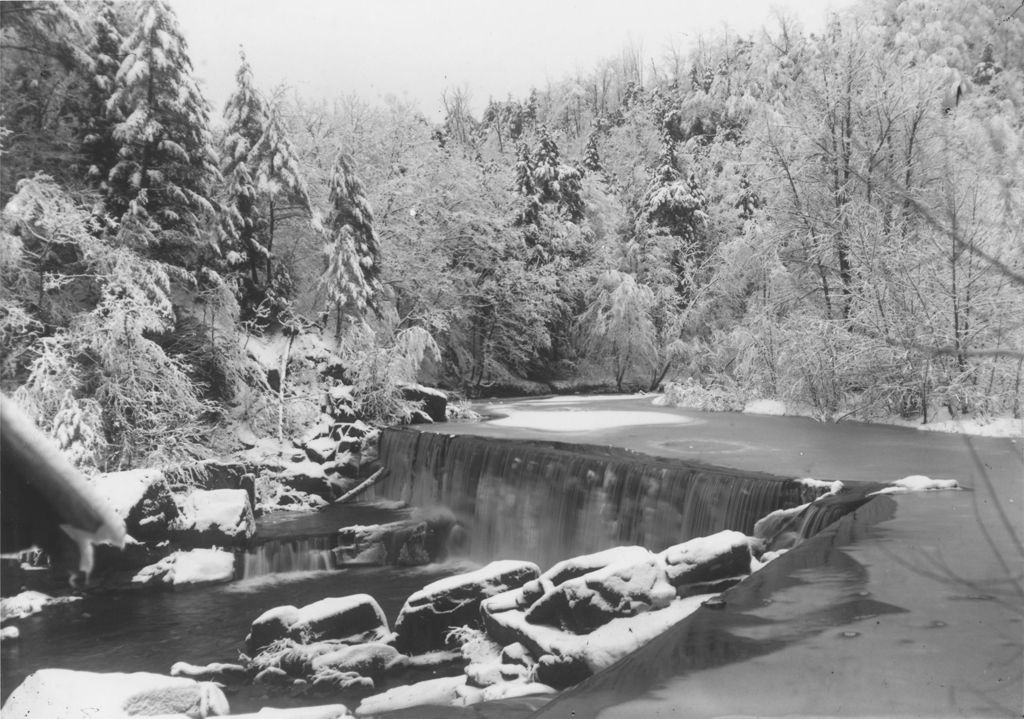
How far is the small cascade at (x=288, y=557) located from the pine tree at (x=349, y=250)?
8887 millimetres

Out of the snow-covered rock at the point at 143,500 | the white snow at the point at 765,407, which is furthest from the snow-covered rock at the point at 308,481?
the white snow at the point at 765,407

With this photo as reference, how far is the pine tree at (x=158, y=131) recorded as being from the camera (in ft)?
44.5

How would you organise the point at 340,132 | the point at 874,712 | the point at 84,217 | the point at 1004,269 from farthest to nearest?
the point at 340,132 < the point at 84,217 < the point at 874,712 < the point at 1004,269

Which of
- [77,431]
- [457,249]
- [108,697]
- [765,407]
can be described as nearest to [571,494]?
[108,697]

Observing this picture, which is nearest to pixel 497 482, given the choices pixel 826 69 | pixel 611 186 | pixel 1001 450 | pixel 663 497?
pixel 663 497

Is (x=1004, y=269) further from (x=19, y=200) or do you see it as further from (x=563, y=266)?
(x=563, y=266)

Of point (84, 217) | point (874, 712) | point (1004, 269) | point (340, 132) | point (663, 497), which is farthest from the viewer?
point (340, 132)

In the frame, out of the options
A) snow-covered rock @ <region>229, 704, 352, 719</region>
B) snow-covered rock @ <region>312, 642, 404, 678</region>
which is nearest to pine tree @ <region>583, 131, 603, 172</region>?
snow-covered rock @ <region>312, 642, 404, 678</region>

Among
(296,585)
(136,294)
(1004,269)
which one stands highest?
(136,294)

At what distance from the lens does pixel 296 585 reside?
9617mm

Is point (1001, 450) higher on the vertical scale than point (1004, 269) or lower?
lower

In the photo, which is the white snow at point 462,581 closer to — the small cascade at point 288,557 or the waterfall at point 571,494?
the waterfall at point 571,494

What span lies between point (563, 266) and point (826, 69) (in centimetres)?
1283

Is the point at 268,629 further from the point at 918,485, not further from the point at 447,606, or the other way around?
the point at 918,485
